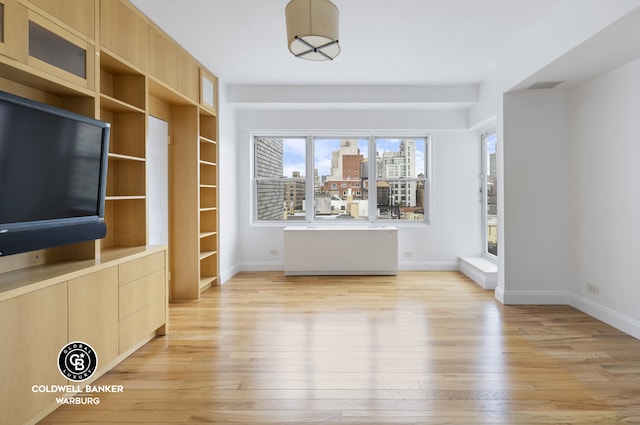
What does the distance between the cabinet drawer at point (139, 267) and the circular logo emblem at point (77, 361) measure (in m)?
0.49

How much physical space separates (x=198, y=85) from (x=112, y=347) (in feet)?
10.1

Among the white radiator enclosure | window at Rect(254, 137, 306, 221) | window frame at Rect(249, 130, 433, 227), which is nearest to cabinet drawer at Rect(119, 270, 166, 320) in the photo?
the white radiator enclosure

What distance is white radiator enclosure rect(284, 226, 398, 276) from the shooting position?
5348 millimetres

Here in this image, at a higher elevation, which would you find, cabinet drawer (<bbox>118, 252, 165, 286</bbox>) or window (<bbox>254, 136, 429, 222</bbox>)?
window (<bbox>254, 136, 429, 222</bbox>)

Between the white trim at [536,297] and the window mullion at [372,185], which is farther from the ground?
the window mullion at [372,185]

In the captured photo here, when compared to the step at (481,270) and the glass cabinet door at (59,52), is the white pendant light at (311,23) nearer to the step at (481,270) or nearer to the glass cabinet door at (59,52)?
the glass cabinet door at (59,52)

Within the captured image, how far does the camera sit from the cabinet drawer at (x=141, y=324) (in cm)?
252

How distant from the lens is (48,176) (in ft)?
6.73

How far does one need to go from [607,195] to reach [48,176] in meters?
4.50

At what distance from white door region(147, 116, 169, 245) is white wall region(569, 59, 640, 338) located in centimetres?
441

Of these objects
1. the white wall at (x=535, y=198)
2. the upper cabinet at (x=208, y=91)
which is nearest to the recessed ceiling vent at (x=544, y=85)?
the white wall at (x=535, y=198)

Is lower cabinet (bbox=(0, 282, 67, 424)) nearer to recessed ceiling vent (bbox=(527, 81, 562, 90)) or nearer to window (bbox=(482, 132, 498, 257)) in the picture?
recessed ceiling vent (bbox=(527, 81, 562, 90))

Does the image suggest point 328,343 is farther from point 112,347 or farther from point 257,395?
point 112,347

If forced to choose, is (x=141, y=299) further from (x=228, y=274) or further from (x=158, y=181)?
(x=228, y=274)
